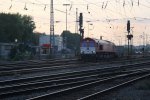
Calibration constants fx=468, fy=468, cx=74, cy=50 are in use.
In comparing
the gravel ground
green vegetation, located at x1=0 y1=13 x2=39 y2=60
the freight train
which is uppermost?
green vegetation, located at x1=0 y1=13 x2=39 y2=60

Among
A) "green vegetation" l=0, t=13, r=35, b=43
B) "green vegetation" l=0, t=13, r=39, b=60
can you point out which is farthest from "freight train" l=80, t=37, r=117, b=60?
"green vegetation" l=0, t=13, r=35, b=43

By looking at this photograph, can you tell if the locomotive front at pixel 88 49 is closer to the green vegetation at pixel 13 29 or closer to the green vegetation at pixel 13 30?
the green vegetation at pixel 13 30

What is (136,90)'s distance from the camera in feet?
61.9

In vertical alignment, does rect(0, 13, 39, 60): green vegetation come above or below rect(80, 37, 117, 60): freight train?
above

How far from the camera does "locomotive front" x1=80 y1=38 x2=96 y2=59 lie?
186 ft

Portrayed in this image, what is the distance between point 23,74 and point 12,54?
35839mm

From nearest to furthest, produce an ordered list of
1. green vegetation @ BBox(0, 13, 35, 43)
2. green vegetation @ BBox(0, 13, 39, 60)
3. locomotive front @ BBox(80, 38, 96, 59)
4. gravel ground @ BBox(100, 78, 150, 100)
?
gravel ground @ BBox(100, 78, 150, 100) → locomotive front @ BBox(80, 38, 96, 59) → green vegetation @ BBox(0, 13, 39, 60) → green vegetation @ BBox(0, 13, 35, 43)

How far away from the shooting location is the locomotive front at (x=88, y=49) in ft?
186

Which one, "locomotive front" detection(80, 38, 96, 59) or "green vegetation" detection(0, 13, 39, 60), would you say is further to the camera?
"green vegetation" detection(0, 13, 39, 60)

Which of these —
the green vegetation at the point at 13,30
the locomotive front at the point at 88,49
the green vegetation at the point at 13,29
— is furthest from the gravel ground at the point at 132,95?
the green vegetation at the point at 13,29

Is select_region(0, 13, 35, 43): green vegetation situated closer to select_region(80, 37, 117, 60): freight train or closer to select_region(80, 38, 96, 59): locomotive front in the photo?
select_region(80, 37, 117, 60): freight train

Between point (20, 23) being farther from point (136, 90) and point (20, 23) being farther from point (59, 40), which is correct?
point (136, 90)

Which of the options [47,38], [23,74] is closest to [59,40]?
[47,38]

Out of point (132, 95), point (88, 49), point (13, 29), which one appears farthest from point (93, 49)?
point (13, 29)
